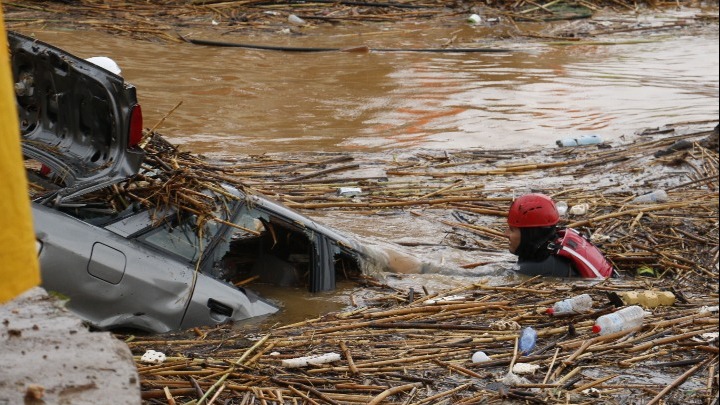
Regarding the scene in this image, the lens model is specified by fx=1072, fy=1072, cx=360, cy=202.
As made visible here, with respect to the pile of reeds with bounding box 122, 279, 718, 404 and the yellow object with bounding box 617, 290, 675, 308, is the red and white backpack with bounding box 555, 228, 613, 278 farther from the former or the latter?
the pile of reeds with bounding box 122, 279, 718, 404

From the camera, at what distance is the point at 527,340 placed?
6.14 meters

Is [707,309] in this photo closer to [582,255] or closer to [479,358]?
[582,255]

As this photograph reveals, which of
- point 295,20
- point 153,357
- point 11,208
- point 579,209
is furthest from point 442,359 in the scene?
point 295,20

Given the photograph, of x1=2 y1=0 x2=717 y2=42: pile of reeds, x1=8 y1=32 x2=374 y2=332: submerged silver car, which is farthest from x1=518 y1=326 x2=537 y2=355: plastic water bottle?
x1=2 y1=0 x2=717 y2=42: pile of reeds

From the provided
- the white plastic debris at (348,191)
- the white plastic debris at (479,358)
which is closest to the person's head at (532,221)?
the white plastic debris at (479,358)

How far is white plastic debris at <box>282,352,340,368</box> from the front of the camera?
5.55 metres

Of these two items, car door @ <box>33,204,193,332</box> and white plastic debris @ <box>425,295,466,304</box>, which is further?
white plastic debris @ <box>425,295,466,304</box>

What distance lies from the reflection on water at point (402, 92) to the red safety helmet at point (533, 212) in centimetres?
535

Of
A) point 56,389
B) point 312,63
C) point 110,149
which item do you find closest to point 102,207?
point 110,149

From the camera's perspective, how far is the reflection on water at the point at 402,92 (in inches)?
548

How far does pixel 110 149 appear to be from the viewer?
589 centimetres

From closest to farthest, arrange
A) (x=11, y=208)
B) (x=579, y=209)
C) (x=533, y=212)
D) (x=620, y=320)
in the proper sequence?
(x=11, y=208), (x=620, y=320), (x=533, y=212), (x=579, y=209)

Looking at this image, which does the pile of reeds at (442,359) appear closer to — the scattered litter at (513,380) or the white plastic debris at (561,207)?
the scattered litter at (513,380)

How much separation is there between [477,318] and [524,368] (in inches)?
41.8
